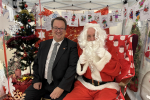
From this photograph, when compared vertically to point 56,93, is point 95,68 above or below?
above

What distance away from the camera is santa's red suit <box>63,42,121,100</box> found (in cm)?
136

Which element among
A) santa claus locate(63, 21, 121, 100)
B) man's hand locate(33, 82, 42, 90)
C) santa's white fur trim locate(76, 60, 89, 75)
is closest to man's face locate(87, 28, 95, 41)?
santa claus locate(63, 21, 121, 100)

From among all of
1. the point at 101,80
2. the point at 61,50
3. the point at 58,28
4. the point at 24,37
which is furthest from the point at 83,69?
the point at 24,37

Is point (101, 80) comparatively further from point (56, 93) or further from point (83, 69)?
point (56, 93)

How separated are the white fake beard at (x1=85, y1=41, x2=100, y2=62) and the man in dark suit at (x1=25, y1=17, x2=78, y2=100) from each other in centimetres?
22

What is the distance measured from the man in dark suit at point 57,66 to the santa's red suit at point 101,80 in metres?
0.14

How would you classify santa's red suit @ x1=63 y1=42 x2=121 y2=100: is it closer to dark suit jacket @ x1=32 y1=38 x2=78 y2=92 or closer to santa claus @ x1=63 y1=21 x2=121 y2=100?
santa claus @ x1=63 y1=21 x2=121 y2=100

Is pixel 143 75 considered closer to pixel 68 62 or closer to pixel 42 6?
pixel 68 62

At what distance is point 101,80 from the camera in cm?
149

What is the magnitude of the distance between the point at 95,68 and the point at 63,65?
18.8 inches

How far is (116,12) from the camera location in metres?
2.41

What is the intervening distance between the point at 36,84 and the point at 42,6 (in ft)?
6.14

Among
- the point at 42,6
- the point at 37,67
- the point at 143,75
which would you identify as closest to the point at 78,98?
the point at 37,67

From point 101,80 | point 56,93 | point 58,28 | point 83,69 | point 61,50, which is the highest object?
point 58,28
